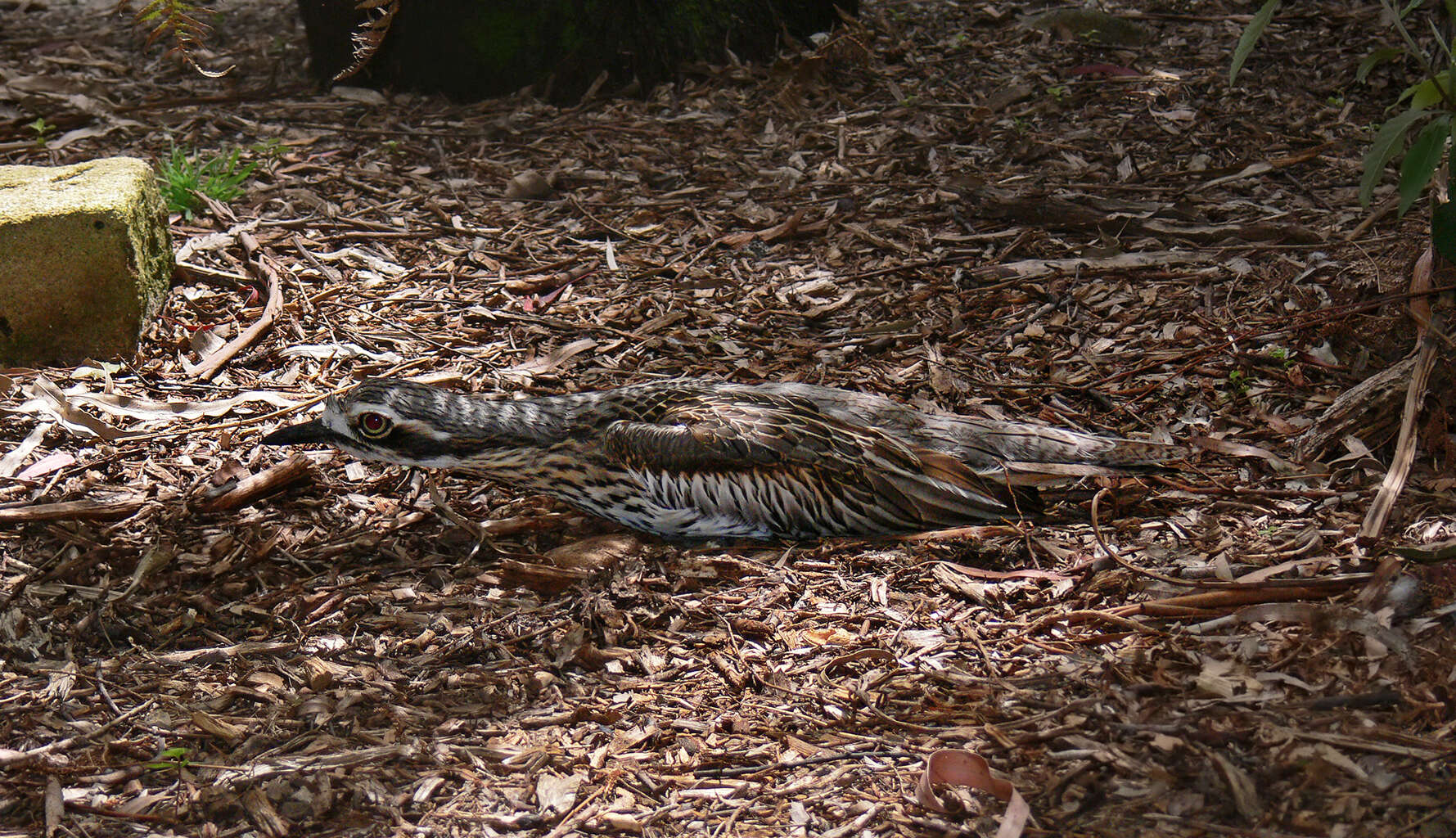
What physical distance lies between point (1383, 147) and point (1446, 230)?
0.32 metres

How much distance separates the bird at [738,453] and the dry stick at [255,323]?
0.87 meters

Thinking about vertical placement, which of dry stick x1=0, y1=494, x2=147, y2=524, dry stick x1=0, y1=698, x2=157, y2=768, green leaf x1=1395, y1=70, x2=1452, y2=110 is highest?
green leaf x1=1395, y1=70, x2=1452, y2=110

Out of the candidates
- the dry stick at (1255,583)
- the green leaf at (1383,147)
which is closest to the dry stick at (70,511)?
the dry stick at (1255,583)

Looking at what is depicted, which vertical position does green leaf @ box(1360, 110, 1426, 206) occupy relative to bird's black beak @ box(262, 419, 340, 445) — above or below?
above

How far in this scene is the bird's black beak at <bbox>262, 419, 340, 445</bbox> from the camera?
4184mm

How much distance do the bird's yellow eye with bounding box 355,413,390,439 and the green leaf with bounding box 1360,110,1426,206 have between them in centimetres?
309

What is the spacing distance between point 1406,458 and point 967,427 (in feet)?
4.27

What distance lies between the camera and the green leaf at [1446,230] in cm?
338

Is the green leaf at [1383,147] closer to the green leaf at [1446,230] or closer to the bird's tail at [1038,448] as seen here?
the green leaf at [1446,230]

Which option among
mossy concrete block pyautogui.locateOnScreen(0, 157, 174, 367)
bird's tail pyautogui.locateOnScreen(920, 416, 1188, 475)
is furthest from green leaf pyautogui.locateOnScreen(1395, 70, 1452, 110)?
mossy concrete block pyautogui.locateOnScreen(0, 157, 174, 367)

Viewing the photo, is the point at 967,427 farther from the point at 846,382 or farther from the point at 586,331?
the point at 586,331

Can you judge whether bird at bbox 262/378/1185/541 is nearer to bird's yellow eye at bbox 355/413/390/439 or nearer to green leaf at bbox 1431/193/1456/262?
bird's yellow eye at bbox 355/413/390/439

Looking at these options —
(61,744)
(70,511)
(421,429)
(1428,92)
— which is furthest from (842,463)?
(70,511)

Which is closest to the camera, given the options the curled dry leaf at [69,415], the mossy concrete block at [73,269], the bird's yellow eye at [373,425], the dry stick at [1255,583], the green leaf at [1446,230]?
the dry stick at [1255,583]
